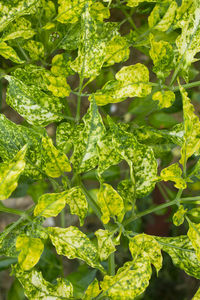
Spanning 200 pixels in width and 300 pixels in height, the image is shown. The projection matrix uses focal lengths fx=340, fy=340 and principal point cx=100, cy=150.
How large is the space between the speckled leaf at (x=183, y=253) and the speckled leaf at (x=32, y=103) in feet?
1.09

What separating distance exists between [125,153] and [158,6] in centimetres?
34

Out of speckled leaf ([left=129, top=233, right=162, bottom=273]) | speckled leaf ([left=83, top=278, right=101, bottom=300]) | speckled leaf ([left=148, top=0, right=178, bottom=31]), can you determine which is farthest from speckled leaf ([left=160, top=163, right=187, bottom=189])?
speckled leaf ([left=148, top=0, right=178, bottom=31])

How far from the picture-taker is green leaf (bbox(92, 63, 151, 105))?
612 millimetres

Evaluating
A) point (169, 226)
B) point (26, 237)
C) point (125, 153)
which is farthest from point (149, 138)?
point (169, 226)

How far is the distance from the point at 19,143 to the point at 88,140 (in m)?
0.13

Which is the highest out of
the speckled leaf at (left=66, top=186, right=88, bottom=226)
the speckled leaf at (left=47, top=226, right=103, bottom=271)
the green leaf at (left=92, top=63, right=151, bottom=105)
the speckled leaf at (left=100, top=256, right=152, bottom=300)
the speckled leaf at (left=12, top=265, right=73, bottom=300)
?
the green leaf at (left=92, top=63, right=151, bottom=105)

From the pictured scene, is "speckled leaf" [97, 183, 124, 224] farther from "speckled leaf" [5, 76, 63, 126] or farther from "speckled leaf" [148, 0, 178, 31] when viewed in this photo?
"speckled leaf" [148, 0, 178, 31]

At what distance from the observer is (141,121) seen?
0.87m

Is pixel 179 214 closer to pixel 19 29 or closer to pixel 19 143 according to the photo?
pixel 19 143

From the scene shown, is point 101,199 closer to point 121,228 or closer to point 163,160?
point 121,228

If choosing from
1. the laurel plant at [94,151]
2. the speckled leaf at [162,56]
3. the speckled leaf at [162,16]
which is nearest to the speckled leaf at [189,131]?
the laurel plant at [94,151]

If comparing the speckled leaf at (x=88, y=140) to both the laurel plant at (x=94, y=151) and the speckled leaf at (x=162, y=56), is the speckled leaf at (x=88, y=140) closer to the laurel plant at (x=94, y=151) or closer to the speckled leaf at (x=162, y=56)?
the laurel plant at (x=94, y=151)

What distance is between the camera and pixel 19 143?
0.62 meters

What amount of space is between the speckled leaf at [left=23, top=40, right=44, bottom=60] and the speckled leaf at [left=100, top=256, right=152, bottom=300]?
0.50m
